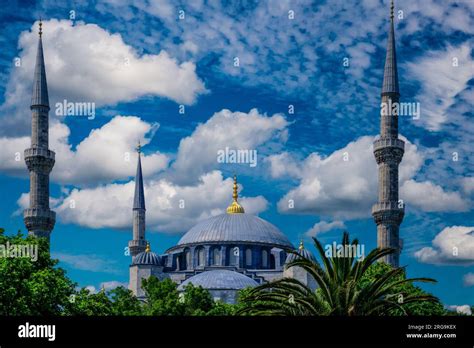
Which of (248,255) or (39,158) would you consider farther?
(248,255)

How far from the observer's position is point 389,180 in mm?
74812

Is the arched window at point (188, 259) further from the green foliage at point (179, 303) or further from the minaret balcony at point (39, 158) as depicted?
the minaret balcony at point (39, 158)

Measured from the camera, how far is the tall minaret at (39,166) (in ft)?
243

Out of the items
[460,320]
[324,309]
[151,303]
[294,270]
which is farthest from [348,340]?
[294,270]

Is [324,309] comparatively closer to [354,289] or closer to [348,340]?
[354,289]

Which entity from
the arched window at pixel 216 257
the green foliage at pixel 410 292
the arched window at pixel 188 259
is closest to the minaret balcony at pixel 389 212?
the green foliage at pixel 410 292

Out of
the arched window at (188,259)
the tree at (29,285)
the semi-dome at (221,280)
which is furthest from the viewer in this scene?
the arched window at (188,259)

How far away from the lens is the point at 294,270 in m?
92.3

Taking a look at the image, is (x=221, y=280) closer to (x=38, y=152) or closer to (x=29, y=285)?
(x=38, y=152)

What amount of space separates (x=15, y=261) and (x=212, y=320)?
21375 millimetres

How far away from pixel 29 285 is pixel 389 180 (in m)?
40.0

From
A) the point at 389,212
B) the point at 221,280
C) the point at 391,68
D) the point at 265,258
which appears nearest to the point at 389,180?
the point at 389,212

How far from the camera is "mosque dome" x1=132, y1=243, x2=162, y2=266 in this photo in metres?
103

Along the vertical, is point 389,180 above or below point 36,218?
above
